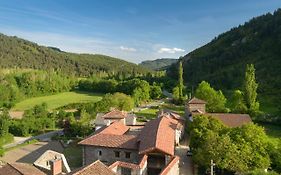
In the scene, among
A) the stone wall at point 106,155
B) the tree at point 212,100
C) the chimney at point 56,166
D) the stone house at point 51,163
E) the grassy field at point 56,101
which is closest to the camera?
the chimney at point 56,166

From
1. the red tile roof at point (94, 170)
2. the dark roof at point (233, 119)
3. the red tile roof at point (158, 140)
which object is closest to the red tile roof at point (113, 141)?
the red tile roof at point (158, 140)

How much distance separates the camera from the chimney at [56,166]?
27688 mm

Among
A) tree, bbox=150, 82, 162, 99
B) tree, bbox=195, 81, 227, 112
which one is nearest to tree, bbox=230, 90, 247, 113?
tree, bbox=195, 81, 227, 112

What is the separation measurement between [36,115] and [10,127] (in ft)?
32.5

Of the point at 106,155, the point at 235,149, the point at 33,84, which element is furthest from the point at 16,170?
the point at 33,84

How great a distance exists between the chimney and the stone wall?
6594 mm

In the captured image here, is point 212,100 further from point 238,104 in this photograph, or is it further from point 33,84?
point 33,84

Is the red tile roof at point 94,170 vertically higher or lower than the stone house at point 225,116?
lower

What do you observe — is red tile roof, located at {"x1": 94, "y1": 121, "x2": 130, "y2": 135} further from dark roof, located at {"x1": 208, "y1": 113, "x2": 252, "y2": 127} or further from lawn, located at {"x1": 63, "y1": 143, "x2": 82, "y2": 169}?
dark roof, located at {"x1": 208, "y1": 113, "x2": 252, "y2": 127}

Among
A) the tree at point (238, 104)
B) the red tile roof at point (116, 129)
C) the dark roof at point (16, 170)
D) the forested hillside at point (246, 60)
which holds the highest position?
the forested hillside at point (246, 60)

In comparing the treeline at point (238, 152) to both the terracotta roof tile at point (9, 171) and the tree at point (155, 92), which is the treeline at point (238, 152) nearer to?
the terracotta roof tile at point (9, 171)

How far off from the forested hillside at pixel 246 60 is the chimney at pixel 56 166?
62815mm

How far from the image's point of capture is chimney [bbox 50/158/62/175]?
27688 mm

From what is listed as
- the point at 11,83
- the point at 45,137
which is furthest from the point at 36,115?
the point at 11,83
